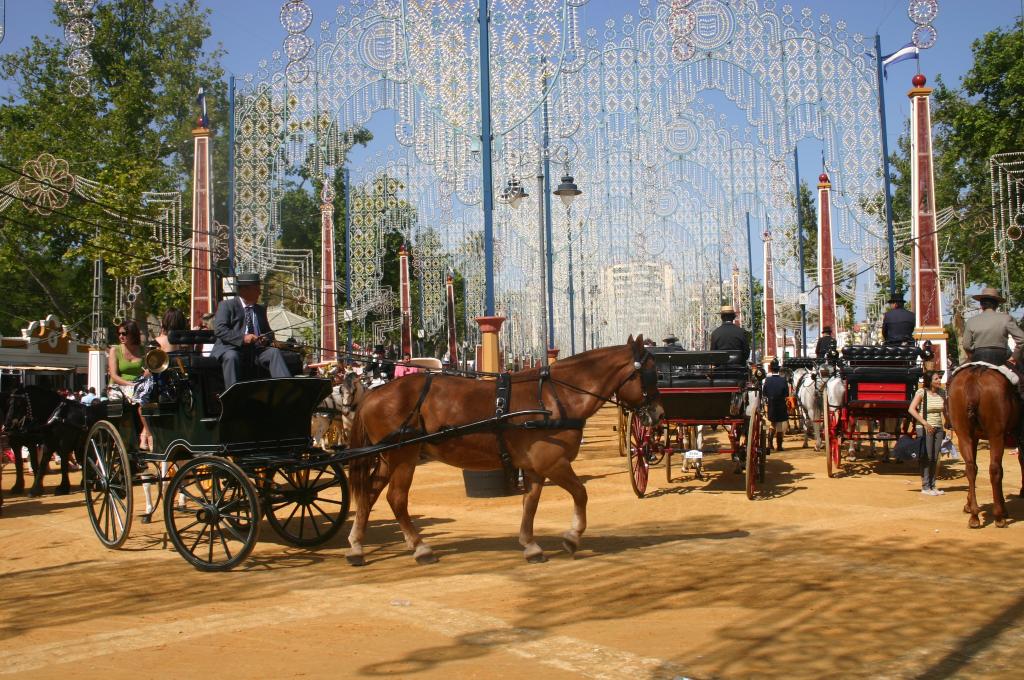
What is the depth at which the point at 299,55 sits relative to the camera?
17.6m

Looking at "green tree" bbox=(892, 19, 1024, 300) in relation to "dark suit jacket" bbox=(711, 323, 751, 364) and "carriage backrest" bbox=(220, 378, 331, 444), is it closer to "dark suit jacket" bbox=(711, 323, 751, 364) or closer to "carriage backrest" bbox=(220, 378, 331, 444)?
"dark suit jacket" bbox=(711, 323, 751, 364)

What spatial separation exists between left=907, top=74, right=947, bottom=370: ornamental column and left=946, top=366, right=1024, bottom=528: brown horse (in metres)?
9.35

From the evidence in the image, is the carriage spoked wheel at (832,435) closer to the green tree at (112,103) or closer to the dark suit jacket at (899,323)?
the dark suit jacket at (899,323)

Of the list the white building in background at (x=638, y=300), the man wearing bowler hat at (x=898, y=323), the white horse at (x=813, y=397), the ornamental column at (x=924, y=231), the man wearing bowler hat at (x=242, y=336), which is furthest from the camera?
the white building in background at (x=638, y=300)

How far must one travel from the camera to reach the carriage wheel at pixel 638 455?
12527 millimetres

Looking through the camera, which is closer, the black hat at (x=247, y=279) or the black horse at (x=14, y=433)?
the black hat at (x=247, y=279)

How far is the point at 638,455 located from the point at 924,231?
10.5m

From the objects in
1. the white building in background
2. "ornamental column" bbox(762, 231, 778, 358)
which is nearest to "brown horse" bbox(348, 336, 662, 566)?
"ornamental column" bbox(762, 231, 778, 358)

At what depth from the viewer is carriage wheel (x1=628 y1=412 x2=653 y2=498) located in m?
12.5

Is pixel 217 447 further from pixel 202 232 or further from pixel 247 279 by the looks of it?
pixel 202 232

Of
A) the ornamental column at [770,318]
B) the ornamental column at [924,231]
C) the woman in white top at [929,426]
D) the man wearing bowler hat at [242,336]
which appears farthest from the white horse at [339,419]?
the ornamental column at [770,318]

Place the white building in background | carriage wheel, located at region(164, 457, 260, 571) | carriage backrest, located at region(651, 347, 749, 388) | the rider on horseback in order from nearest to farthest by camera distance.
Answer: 1. carriage wheel, located at region(164, 457, 260, 571)
2. the rider on horseback
3. carriage backrest, located at region(651, 347, 749, 388)
4. the white building in background

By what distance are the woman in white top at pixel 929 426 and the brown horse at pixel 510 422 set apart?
16.4ft

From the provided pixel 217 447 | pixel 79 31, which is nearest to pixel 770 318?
pixel 79 31
